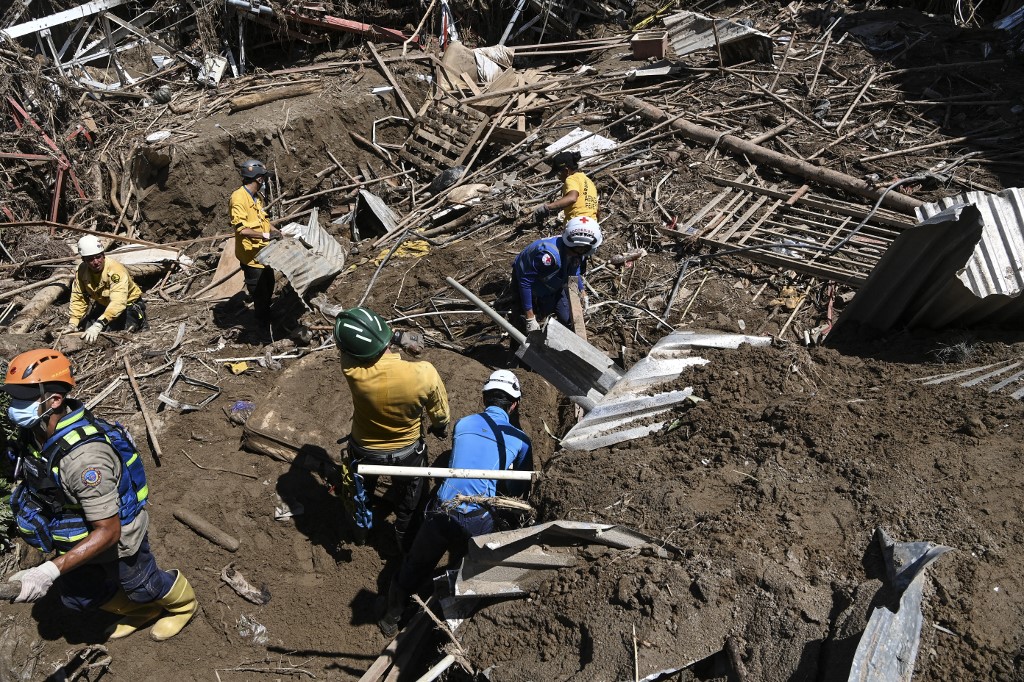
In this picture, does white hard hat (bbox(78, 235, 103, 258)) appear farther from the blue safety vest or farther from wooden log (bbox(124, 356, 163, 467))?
the blue safety vest

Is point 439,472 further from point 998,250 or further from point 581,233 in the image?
point 998,250

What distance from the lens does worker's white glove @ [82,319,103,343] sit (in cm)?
770

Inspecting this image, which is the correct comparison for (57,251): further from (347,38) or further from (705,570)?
(705,570)

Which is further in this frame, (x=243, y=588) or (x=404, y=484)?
(x=243, y=588)

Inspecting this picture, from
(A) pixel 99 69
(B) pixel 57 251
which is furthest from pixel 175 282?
(A) pixel 99 69

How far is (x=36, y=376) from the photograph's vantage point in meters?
3.85

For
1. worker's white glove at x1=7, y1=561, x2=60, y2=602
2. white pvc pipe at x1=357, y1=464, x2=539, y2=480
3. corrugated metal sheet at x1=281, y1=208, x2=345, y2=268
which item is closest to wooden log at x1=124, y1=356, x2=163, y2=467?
corrugated metal sheet at x1=281, y1=208, x2=345, y2=268

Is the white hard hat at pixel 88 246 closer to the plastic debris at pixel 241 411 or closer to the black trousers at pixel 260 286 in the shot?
the black trousers at pixel 260 286

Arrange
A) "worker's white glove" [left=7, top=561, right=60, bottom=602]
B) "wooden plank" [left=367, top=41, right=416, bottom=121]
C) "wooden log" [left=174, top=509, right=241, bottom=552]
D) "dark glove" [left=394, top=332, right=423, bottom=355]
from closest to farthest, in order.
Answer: "worker's white glove" [left=7, top=561, right=60, bottom=602], "wooden log" [left=174, top=509, right=241, bottom=552], "dark glove" [left=394, top=332, right=423, bottom=355], "wooden plank" [left=367, top=41, right=416, bottom=121]

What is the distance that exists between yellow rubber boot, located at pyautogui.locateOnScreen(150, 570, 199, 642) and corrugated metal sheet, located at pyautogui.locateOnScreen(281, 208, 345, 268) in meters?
4.12

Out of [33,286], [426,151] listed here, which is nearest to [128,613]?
[33,286]

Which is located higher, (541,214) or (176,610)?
(541,214)

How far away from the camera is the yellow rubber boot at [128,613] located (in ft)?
16.3

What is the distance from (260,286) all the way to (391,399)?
3.88m
